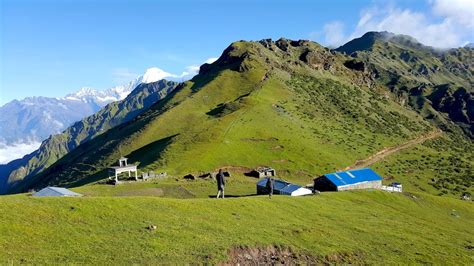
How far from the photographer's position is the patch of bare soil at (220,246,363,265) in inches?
1168

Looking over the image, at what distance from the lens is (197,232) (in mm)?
31703

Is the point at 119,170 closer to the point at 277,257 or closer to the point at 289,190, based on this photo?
the point at 289,190

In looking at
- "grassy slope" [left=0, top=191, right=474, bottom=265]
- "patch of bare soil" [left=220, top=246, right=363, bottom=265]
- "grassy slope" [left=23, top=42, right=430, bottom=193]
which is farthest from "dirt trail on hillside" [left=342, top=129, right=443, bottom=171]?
"patch of bare soil" [left=220, top=246, right=363, bottom=265]

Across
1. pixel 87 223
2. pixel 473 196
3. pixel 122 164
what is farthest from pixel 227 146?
pixel 87 223

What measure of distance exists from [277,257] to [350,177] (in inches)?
1893

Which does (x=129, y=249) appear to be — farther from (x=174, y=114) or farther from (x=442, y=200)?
(x=174, y=114)

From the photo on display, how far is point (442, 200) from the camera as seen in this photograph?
82.1 m

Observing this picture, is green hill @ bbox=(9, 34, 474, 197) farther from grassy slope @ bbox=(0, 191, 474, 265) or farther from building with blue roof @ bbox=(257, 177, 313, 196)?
grassy slope @ bbox=(0, 191, 474, 265)

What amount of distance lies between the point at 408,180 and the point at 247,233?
113 meters

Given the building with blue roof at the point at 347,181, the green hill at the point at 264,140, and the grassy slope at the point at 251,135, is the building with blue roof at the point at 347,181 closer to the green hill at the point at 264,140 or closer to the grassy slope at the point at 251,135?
the green hill at the point at 264,140

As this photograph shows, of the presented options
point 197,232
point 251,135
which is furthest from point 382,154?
point 197,232

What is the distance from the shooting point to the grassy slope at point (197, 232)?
85.4 ft

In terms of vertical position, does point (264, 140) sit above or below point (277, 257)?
above

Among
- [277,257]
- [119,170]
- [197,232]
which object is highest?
[119,170]
